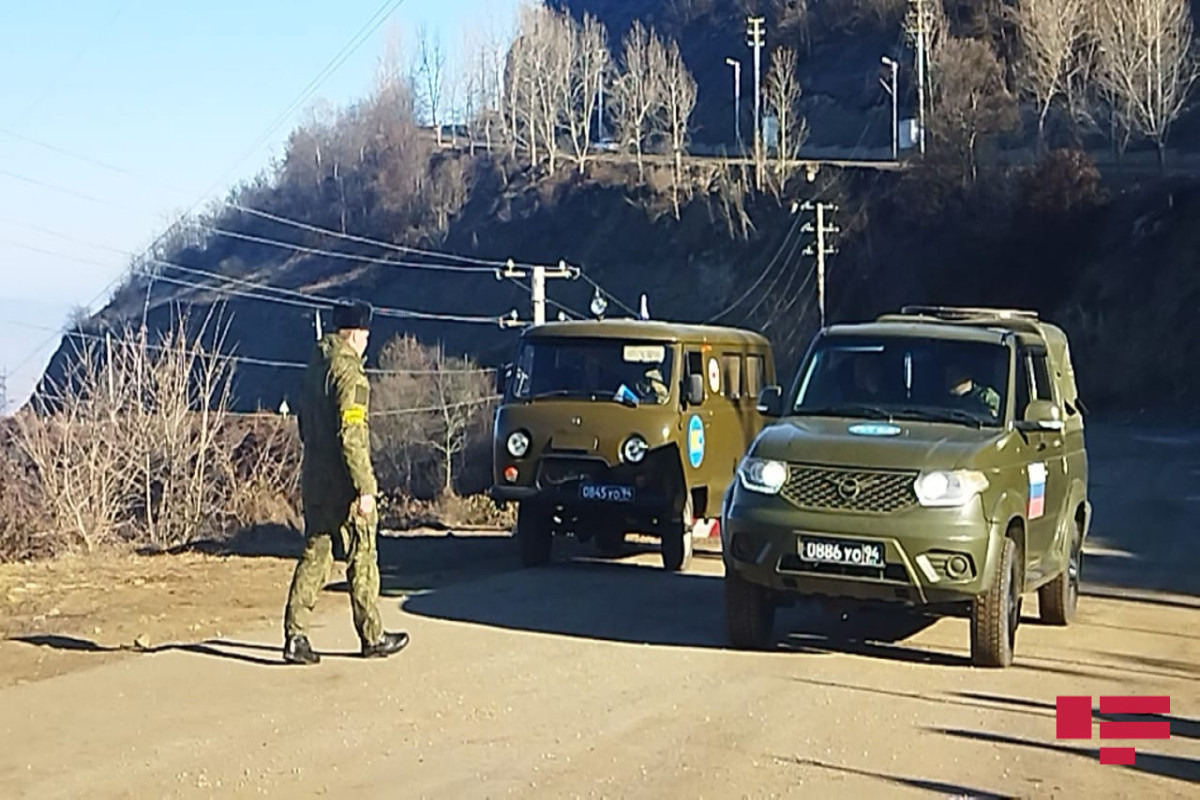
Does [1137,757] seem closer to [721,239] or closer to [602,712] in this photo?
[602,712]

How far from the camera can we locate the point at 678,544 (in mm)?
15492

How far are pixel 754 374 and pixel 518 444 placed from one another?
361 centimetres

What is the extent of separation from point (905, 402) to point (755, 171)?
75157 millimetres

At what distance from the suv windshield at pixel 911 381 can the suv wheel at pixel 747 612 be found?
4.68 ft

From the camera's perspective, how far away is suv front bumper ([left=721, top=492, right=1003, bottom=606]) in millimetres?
10289

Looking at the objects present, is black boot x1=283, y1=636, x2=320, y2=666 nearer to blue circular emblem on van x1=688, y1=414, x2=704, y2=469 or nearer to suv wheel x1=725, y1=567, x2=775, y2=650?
suv wheel x1=725, y1=567, x2=775, y2=650

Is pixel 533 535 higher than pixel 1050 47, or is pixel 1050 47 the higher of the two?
pixel 1050 47

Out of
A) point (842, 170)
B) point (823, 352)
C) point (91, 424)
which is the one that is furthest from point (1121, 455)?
point (842, 170)

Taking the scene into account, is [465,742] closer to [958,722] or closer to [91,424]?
[958,722]

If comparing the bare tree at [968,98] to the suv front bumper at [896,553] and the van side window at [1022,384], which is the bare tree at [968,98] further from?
the suv front bumper at [896,553]

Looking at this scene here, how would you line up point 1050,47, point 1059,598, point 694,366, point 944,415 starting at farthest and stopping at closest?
point 1050,47 < point 694,366 < point 1059,598 < point 944,415

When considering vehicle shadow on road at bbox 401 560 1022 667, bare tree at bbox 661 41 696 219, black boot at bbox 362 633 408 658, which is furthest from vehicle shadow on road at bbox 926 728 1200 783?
bare tree at bbox 661 41 696 219

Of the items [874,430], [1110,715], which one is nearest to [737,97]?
[874,430]

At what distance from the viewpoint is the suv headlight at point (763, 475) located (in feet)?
35.1
